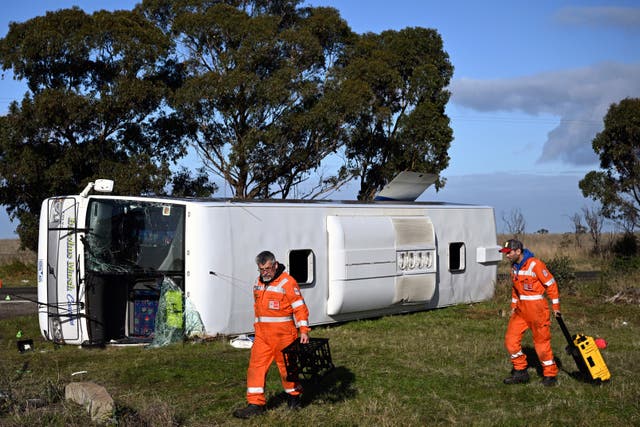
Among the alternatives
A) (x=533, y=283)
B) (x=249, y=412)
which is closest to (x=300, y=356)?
(x=249, y=412)

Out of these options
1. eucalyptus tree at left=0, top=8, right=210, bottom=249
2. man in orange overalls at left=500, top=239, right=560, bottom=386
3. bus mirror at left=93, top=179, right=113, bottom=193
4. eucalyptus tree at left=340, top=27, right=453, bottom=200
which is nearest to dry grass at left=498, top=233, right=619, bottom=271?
eucalyptus tree at left=340, top=27, right=453, bottom=200

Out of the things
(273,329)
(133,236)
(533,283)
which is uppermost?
(133,236)

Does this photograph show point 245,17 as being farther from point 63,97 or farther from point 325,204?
point 325,204

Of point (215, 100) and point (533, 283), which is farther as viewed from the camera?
point (215, 100)

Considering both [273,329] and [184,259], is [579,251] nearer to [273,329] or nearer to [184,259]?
[184,259]

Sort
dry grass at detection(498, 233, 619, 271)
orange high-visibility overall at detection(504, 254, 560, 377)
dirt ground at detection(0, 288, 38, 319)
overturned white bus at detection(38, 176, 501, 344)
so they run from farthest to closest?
1. dry grass at detection(498, 233, 619, 271)
2. dirt ground at detection(0, 288, 38, 319)
3. overturned white bus at detection(38, 176, 501, 344)
4. orange high-visibility overall at detection(504, 254, 560, 377)

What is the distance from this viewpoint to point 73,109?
25.7 m

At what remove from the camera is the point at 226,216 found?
13.1 metres

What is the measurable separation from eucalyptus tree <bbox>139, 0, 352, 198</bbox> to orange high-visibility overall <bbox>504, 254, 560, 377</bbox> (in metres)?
20.2

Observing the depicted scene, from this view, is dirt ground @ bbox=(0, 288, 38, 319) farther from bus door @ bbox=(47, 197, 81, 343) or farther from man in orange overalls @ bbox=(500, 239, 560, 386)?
man in orange overalls @ bbox=(500, 239, 560, 386)

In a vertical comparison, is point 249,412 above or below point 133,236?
below

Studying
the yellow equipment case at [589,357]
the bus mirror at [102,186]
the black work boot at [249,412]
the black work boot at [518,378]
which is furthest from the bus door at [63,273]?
the yellow equipment case at [589,357]

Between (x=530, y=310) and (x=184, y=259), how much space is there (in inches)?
224

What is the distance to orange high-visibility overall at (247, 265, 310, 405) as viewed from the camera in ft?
26.6
